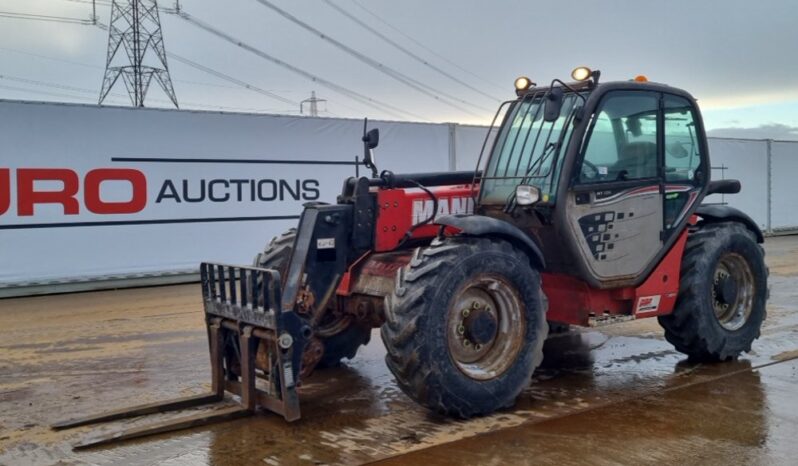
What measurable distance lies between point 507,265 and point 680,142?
225 cm

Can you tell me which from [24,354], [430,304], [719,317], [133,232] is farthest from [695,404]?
[133,232]

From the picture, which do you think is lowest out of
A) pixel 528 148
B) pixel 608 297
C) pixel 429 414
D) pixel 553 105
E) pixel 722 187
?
pixel 429 414

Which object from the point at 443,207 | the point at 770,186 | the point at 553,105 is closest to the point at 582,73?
the point at 553,105

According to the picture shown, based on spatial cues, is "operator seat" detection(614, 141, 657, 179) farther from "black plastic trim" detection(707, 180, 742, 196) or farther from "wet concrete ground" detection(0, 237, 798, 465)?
"wet concrete ground" detection(0, 237, 798, 465)

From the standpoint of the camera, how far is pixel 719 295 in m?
6.94

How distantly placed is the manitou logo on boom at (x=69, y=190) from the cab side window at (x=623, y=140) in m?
8.30

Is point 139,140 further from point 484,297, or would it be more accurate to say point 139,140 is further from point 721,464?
point 721,464

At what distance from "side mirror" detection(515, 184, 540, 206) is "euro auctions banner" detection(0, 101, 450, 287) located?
8.14 meters

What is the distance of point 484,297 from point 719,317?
268 centimetres

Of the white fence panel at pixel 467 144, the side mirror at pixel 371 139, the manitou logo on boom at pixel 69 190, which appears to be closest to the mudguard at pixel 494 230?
the side mirror at pixel 371 139

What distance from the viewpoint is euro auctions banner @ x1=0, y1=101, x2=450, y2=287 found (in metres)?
A: 11.5

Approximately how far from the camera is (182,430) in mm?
5043

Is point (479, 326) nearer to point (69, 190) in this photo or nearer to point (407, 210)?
point (407, 210)

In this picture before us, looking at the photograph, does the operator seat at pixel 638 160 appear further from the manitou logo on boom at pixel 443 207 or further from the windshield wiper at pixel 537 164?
the manitou logo on boom at pixel 443 207
